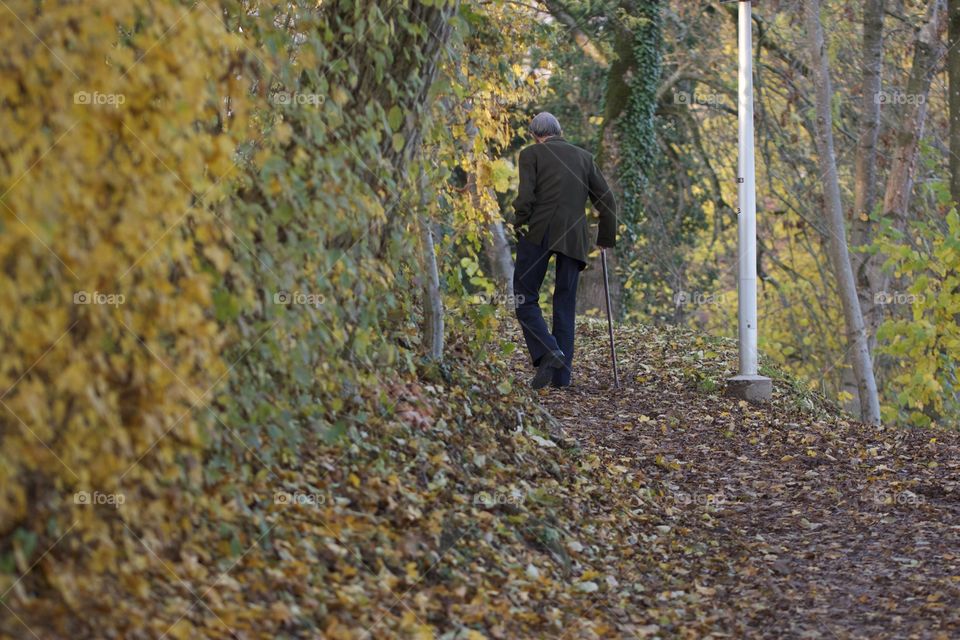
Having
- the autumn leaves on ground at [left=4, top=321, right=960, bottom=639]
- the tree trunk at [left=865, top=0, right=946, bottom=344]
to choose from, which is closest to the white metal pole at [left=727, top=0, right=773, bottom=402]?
the autumn leaves on ground at [left=4, top=321, right=960, bottom=639]

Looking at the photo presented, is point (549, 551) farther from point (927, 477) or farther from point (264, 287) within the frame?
point (927, 477)

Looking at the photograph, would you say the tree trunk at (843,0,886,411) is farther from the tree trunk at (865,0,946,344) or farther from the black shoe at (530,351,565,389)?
the black shoe at (530,351,565,389)

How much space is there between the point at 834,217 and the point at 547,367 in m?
5.37

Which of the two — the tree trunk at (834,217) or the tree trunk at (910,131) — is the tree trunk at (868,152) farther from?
the tree trunk at (834,217)

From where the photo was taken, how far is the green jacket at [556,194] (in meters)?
9.30

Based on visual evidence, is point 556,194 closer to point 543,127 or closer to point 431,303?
point 543,127

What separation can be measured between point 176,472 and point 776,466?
551 cm

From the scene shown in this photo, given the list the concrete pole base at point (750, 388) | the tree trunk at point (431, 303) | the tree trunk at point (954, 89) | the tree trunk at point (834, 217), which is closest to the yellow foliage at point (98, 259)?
the tree trunk at point (431, 303)

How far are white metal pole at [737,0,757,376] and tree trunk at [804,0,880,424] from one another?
3671mm

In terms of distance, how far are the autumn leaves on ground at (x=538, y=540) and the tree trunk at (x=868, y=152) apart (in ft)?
22.1

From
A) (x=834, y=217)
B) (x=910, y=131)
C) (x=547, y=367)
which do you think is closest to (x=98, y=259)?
(x=547, y=367)

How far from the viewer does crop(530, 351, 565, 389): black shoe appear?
31.3 ft

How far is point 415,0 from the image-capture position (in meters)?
5.90

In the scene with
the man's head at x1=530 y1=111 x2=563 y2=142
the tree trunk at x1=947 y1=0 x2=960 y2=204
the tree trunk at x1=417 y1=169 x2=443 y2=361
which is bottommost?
the tree trunk at x1=417 y1=169 x2=443 y2=361
